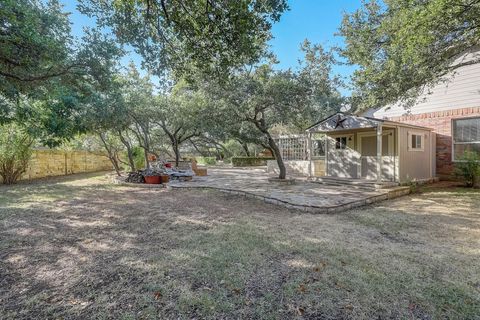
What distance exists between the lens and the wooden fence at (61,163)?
12359mm

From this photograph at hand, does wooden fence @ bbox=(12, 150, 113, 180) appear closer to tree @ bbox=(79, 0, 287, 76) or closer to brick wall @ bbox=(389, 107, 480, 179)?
tree @ bbox=(79, 0, 287, 76)

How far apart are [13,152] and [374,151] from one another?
15.0 metres

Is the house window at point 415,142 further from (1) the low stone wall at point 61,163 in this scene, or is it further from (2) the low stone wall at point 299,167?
(1) the low stone wall at point 61,163

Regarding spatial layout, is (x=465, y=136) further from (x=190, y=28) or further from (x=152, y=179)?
(x=152, y=179)

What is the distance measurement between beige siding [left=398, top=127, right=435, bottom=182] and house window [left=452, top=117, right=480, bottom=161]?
811 millimetres

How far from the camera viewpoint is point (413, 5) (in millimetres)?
5469

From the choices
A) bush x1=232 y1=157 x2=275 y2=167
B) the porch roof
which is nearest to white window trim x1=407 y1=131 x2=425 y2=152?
the porch roof

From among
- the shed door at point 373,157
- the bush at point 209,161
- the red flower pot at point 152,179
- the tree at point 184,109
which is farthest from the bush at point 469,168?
the bush at point 209,161

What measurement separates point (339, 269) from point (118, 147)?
13.9 metres

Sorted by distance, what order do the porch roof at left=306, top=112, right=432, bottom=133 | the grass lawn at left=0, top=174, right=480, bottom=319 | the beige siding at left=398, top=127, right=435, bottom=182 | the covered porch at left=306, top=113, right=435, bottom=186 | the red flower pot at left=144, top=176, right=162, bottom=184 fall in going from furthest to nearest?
the red flower pot at left=144, top=176, right=162, bottom=184, the beige siding at left=398, top=127, right=435, bottom=182, the covered porch at left=306, top=113, right=435, bottom=186, the porch roof at left=306, top=112, right=432, bottom=133, the grass lawn at left=0, top=174, right=480, bottom=319

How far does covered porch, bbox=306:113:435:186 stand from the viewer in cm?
934

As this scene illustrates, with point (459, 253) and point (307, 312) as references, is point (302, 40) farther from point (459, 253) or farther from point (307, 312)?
point (307, 312)

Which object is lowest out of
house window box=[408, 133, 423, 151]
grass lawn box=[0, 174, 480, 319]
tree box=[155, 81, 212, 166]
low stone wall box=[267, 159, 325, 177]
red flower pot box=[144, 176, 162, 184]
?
grass lawn box=[0, 174, 480, 319]

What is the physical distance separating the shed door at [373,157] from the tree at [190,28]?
7.03 metres
